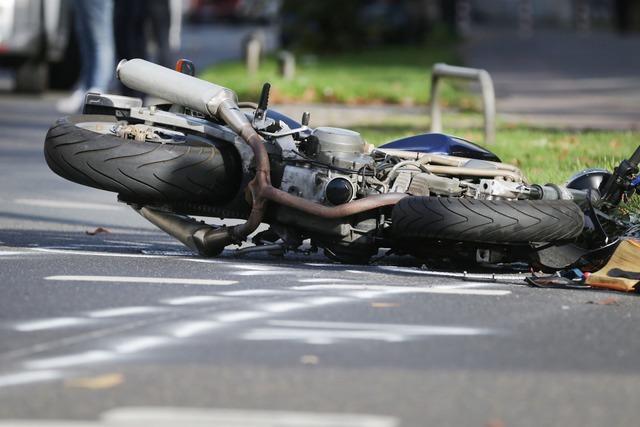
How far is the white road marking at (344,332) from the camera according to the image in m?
5.75

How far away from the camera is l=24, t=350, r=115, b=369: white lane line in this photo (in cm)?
526

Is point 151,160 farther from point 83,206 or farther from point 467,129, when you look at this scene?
point 467,129

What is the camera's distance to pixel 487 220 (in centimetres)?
702

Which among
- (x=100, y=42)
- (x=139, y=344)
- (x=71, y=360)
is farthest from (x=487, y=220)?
(x=100, y=42)

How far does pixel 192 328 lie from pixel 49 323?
20.9 inches

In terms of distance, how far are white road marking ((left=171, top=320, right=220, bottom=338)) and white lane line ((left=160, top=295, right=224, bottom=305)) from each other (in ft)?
1.31

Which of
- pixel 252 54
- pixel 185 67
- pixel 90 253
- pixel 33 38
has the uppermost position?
pixel 185 67

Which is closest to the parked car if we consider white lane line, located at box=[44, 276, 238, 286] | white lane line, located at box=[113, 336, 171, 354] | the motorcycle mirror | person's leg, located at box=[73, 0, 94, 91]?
person's leg, located at box=[73, 0, 94, 91]

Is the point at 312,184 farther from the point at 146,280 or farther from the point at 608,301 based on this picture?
the point at 608,301

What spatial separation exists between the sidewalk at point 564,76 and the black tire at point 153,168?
8.83 metres

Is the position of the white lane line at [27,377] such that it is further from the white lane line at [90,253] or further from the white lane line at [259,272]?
the white lane line at [90,253]

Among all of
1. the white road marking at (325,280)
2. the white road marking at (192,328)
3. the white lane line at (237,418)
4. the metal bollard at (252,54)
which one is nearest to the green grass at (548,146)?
the white road marking at (325,280)

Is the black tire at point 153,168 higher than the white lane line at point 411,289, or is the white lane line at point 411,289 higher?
the black tire at point 153,168

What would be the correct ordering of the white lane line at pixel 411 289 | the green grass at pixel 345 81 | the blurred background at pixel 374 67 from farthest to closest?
the green grass at pixel 345 81, the blurred background at pixel 374 67, the white lane line at pixel 411 289
